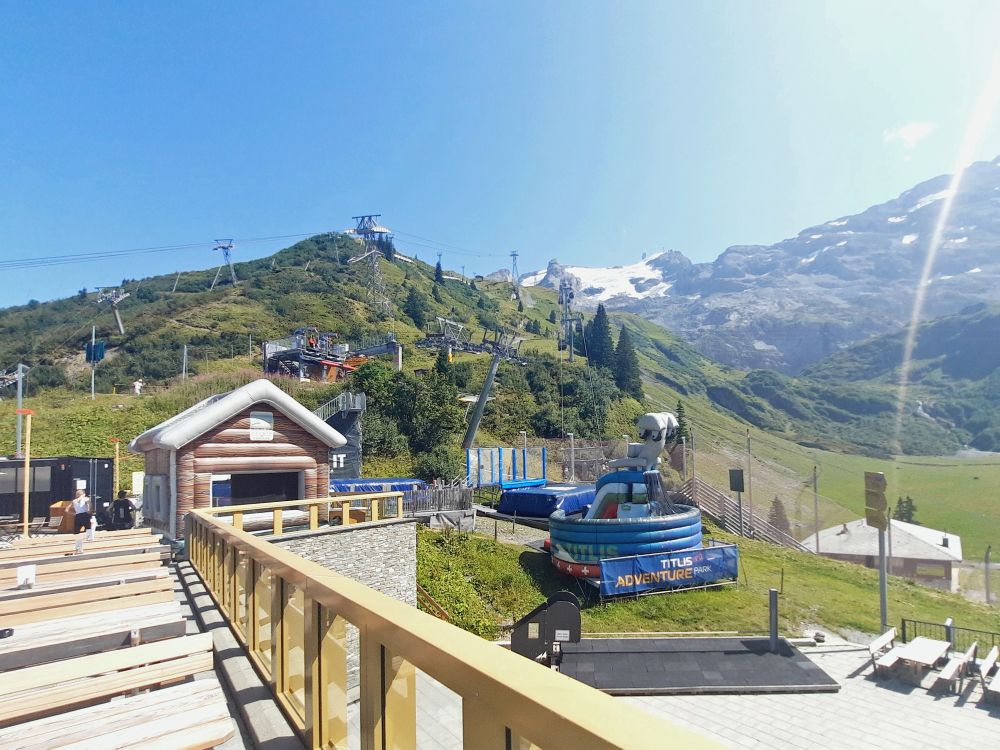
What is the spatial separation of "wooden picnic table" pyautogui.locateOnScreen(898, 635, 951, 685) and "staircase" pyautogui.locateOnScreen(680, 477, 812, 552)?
17458 mm

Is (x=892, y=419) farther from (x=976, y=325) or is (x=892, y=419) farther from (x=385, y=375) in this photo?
(x=385, y=375)

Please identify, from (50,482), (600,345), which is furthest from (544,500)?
(600,345)

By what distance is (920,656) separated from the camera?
1312 cm

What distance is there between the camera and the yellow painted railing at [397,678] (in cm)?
120

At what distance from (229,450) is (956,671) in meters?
17.6

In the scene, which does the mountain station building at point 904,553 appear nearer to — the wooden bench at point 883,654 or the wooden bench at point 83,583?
the wooden bench at point 883,654

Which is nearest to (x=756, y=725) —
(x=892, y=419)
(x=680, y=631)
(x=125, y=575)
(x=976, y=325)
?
(x=680, y=631)

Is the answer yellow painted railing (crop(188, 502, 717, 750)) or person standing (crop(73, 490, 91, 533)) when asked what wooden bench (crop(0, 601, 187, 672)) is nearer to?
yellow painted railing (crop(188, 502, 717, 750))

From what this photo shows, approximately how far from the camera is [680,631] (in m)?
16.2

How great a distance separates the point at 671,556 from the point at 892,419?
471ft

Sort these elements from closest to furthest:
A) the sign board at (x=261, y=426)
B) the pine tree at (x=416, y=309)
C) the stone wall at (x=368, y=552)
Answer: the stone wall at (x=368, y=552) → the sign board at (x=261, y=426) → the pine tree at (x=416, y=309)

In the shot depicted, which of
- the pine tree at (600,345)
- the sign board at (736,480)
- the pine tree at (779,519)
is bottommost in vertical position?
the pine tree at (779,519)

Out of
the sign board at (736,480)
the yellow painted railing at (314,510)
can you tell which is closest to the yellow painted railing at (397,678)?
the yellow painted railing at (314,510)

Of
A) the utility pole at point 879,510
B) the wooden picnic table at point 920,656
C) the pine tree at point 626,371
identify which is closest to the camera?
the wooden picnic table at point 920,656
